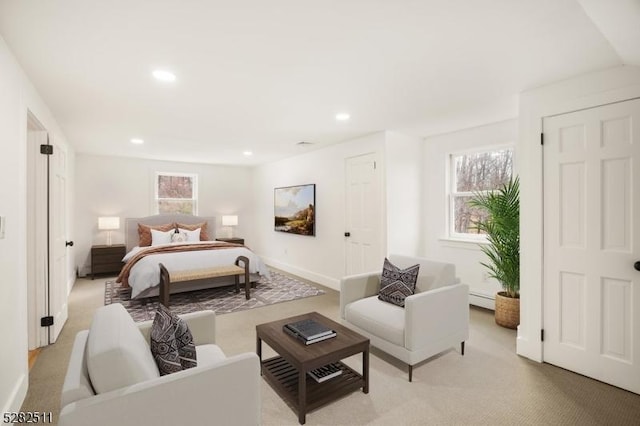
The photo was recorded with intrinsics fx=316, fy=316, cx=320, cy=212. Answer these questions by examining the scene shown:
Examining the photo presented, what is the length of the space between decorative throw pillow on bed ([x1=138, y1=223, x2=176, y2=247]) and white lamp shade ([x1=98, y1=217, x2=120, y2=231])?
0.39 metres

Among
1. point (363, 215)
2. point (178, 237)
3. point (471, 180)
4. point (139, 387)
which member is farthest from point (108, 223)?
point (471, 180)

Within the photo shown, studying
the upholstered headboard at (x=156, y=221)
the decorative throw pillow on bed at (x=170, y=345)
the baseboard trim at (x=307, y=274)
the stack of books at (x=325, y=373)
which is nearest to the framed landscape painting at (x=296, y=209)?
the baseboard trim at (x=307, y=274)

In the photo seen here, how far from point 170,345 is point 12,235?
4.78 feet

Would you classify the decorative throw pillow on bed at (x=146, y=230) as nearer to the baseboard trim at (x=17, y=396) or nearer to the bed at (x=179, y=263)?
the bed at (x=179, y=263)

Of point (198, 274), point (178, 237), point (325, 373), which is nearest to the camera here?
point (325, 373)

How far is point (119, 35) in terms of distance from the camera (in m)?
1.93

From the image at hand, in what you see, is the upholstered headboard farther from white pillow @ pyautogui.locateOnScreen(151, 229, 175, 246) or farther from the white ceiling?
the white ceiling

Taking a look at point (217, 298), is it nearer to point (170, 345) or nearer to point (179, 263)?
point (179, 263)

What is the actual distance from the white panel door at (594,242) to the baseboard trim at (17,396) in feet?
12.7

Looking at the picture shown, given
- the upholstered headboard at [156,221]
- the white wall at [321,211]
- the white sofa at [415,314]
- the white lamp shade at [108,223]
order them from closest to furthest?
the white sofa at [415,314] → the white wall at [321,211] → the white lamp shade at [108,223] → the upholstered headboard at [156,221]

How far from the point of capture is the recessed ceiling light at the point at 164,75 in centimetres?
245

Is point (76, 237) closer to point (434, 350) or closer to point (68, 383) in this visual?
point (68, 383)

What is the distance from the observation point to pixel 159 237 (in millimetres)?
6086

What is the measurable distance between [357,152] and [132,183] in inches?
190
